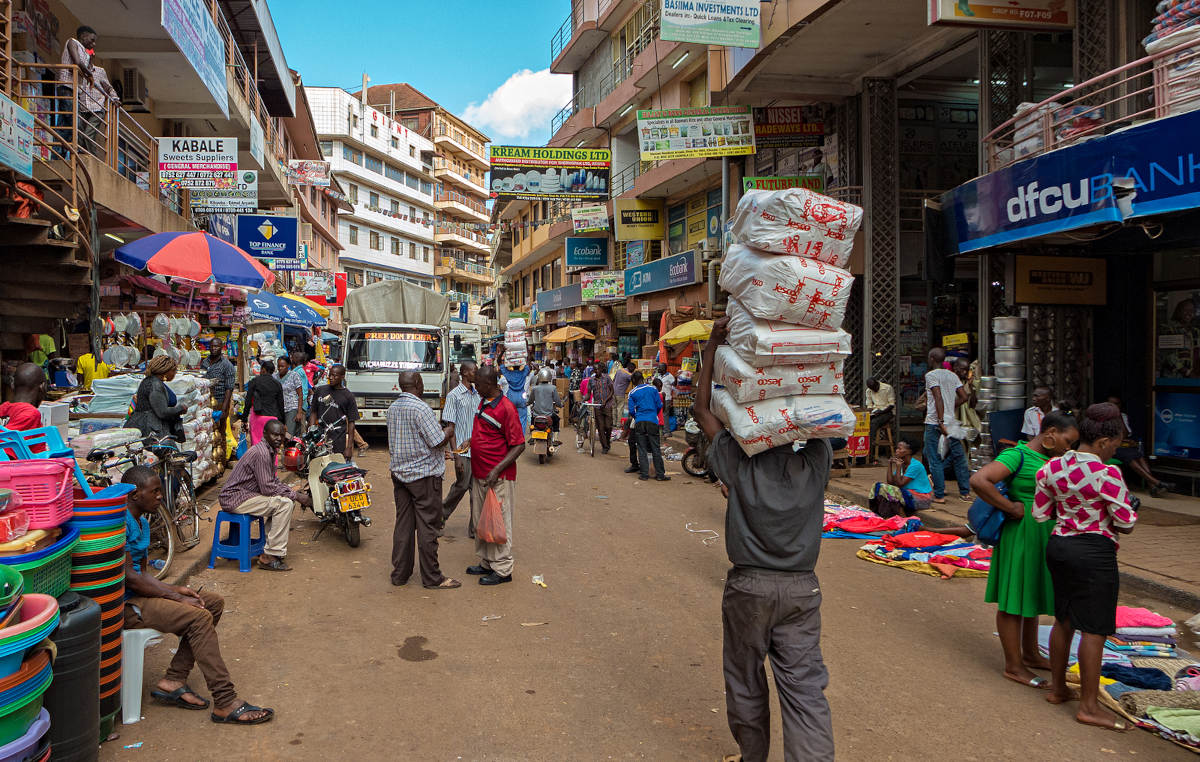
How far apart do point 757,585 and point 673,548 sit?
5021 mm

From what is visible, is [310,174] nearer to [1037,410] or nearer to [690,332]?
[690,332]

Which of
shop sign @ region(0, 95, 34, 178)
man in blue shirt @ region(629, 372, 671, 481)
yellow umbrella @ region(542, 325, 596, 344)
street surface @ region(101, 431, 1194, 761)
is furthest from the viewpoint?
yellow umbrella @ region(542, 325, 596, 344)

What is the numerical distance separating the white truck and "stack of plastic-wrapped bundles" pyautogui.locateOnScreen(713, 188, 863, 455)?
41.6ft

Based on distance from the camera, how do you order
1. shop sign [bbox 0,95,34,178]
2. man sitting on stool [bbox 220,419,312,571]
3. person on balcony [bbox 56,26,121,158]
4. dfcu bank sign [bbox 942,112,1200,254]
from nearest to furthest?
shop sign [bbox 0,95,34,178] → man sitting on stool [bbox 220,419,312,571] → dfcu bank sign [bbox 942,112,1200,254] → person on balcony [bbox 56,26,121,158]

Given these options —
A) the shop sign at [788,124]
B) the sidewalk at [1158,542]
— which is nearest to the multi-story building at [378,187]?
the shop sign at [788,124]

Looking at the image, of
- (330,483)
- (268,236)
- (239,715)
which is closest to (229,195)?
(268,236)

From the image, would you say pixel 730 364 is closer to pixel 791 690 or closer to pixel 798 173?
pixel 791 690

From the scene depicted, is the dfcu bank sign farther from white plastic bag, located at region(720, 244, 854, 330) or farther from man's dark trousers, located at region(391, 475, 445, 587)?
man's dark trousers, located at region(391, 475, 445, 587)

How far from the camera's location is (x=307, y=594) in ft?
21.6

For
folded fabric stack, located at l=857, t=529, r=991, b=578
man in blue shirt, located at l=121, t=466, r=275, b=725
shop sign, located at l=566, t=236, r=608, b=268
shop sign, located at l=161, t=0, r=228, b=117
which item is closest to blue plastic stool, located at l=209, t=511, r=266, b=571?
man in blue shirt, located at l=121, t=466, r=275, b=725

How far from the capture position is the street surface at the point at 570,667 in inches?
157

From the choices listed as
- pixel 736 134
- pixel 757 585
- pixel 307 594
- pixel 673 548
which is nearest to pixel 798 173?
pixel 736 134

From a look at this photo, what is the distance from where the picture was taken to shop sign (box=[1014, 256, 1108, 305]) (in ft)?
33.1

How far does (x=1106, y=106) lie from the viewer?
8.68 meters
